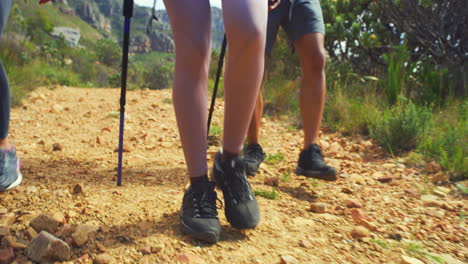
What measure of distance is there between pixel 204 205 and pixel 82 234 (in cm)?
42

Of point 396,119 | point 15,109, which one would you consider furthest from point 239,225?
point 15,109

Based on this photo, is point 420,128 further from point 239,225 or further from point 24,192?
point 24,192

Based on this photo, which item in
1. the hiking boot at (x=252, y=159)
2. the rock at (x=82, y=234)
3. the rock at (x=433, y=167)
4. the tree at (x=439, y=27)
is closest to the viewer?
the rock at (x=82, y=234)

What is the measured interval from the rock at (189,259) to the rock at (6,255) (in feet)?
1.65

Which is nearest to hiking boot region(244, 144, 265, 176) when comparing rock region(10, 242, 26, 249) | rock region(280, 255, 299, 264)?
rock region(280, 255, 299, 264)

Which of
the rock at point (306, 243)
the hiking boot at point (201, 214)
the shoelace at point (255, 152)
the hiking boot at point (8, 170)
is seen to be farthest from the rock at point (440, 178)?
the hiking boot at point (8, 170)

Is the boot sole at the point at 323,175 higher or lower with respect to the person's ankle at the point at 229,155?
lower

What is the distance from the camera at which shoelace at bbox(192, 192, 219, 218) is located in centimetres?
139

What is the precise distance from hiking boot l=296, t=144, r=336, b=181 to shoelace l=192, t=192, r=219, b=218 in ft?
2.99

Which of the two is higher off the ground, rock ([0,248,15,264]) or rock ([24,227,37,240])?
rock ([24,227,37,240])

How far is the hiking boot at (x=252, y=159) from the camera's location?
89.4 inches

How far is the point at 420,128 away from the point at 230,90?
2150mm

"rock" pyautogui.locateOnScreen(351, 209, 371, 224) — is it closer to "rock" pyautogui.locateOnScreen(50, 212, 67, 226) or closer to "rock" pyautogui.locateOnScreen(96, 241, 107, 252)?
"rock" pyautogui.locateOnScreen(96, 241, 107, 252)

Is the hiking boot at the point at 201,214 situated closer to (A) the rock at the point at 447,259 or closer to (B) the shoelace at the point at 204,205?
(B) the shoelace at the point at 204,205
